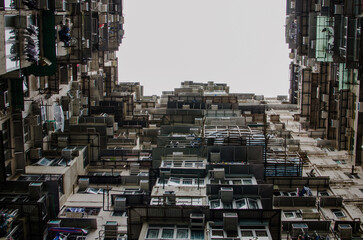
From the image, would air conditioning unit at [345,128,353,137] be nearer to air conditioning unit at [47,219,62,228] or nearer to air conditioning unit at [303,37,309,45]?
air conditioning unit at [303,37,309,45]

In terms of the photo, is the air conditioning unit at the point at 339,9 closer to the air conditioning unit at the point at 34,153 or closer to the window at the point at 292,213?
the window at the point at 292,213

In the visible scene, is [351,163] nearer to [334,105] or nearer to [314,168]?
[314,168]

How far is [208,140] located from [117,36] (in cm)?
4241

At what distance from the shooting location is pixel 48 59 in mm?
39719

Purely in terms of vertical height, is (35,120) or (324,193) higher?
(35,120)

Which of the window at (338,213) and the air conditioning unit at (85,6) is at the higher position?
the air conditioning unit at (85,6)

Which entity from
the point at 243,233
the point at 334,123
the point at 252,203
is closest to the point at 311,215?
the point at 252,203

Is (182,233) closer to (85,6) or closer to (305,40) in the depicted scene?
(85,6)

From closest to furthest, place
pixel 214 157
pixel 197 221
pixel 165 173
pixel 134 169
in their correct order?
pixel 197 221
pixel 165 173
pixel 214 157
pixel 134 169

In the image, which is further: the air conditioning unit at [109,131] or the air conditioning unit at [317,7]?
the air conditioning unit at [317,7]

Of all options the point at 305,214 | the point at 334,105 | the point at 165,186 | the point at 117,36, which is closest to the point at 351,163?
the point at 334,105

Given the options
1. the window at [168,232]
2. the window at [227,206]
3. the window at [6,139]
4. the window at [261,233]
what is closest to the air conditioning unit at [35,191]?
the window at [6,139]

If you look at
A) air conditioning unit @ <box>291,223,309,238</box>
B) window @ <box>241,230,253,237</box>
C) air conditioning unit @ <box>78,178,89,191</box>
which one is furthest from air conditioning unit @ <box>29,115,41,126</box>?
air conditioning unit @ <box>291,223,309,238</box>

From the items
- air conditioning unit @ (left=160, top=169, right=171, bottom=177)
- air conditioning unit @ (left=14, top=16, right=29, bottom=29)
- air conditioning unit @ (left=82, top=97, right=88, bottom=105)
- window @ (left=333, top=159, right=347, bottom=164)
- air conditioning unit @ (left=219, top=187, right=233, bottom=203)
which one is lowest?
window @ (left=333, top=159, right=347, bottom=164)
